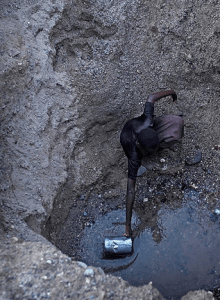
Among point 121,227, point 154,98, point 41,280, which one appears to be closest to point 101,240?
point 121,227

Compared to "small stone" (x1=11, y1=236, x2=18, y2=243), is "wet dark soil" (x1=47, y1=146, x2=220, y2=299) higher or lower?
lower

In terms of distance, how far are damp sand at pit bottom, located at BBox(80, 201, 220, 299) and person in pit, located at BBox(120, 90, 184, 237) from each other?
366 mm

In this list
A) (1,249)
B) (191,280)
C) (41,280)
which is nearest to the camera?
(41,280)

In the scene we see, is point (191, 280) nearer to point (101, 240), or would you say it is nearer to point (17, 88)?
point (101, 240)

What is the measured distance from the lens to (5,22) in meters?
3.92

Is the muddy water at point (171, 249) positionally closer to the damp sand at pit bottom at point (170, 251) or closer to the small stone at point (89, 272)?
the damp sand at pit bottom at point (170, 251)

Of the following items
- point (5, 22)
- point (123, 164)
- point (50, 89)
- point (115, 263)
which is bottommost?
point (115, 263)

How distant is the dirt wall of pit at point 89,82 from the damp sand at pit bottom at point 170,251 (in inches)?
20.1

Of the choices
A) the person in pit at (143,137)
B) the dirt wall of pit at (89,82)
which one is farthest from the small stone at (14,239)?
the person in pit at (143,137)

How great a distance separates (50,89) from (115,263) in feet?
7.26

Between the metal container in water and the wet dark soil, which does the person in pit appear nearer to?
the metal container in water

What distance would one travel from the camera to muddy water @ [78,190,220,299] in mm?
3701

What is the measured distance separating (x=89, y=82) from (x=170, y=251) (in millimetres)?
2338

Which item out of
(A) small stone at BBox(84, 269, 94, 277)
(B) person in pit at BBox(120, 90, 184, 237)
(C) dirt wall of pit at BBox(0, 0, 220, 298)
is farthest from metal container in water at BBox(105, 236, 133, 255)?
(A) small stone at BBox(84, 269, 94, 277)
